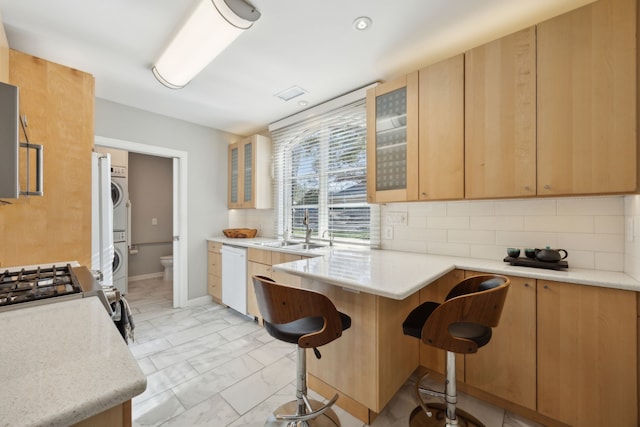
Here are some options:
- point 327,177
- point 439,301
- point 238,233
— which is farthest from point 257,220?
point 439,301

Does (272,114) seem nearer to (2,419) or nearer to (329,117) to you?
(329,117)

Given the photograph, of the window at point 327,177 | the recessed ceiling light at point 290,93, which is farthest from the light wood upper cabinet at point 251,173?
the recessed ceiling light at point 290,93

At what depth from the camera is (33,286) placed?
1.15 m

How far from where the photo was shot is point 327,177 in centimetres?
317

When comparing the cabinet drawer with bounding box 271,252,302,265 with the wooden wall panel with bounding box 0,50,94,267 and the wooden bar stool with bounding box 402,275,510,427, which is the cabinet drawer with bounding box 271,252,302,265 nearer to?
the wooden bar stool with bounding box 402,275,510,427

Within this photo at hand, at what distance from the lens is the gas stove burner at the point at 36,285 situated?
1.01m

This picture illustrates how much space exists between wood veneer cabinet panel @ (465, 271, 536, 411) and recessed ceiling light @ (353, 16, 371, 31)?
76.2 inches

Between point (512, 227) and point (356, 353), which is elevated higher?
point (512, 227)

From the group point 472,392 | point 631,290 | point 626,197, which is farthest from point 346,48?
point 472,392

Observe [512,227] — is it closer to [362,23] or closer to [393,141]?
[393,141]

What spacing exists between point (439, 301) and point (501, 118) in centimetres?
134

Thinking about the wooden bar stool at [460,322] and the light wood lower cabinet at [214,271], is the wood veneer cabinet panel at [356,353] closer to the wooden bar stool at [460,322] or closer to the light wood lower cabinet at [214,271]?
the wooden bar stool at [460,322]

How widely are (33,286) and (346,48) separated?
2.37 meters

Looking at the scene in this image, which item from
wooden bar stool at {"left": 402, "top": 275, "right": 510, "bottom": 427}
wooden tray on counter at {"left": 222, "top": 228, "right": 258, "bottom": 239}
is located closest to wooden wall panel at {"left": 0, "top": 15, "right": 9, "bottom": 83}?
wooden tray on counter at {"left": 222, "top": 228, "right": 258, "bottom": 239}
